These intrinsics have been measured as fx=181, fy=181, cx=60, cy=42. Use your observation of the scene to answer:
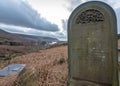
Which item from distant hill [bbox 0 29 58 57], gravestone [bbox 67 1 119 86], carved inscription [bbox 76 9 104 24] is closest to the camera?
gravestone [bbox 67 1 119 86]

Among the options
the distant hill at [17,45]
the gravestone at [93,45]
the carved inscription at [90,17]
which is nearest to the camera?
the gravestone at [93,45]

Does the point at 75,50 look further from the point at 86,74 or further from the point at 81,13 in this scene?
the point at 81,13

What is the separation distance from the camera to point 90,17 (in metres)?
3.79

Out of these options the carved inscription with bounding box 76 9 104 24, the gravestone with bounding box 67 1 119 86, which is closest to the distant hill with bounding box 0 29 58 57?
the gravestone with bounding box 67 1 119 86

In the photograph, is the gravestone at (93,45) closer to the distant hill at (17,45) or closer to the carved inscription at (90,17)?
the carved inscription at (90,17)

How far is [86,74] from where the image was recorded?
381 cm

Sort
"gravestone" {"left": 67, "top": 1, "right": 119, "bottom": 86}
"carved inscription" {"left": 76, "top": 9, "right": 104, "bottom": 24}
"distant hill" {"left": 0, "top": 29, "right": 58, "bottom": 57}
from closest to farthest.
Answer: "gravestone" {"left": 67, "top": 1, "right": 119, "bottom": 86}, "carved inscription" {"left": 76, "top": 9, "right": 104, "bottom": 24}, "distant hill" {"left": 0, "top": 29, "right": 58, "bottom": 57}

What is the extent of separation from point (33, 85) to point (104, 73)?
7.26 ft

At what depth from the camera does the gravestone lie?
352 centimetres

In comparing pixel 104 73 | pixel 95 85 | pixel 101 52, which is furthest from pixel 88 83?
pixel 101 52

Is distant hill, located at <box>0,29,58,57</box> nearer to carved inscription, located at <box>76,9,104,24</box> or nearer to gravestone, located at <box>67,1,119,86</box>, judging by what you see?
gravestone, located at <box>67,1,119,86</box>

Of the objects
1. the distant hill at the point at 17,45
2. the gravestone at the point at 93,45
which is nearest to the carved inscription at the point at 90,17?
the gravestone at the point at 93,45

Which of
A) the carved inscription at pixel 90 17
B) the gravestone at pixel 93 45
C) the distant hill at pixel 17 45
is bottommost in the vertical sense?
the distant hill at pixel 17 45

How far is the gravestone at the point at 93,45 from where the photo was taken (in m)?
3.52
